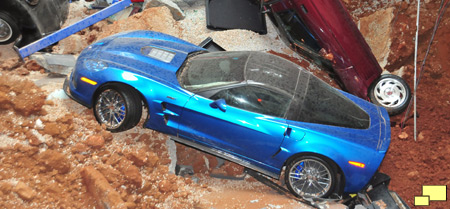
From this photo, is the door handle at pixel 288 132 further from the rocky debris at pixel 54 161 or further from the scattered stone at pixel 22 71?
the scattered stone at pixel 22 71

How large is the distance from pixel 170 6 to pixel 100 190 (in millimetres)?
4521

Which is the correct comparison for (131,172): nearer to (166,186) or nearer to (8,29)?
(166,186)

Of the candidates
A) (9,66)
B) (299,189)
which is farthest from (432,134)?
(9,66)

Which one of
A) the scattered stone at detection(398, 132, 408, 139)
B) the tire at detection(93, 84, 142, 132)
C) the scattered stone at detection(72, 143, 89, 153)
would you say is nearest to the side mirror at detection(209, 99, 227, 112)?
the tire at detection(93, 84, 142, 132)

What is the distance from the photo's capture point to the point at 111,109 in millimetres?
4426

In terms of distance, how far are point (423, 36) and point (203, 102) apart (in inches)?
205

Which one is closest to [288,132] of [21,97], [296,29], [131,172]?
[131,172]

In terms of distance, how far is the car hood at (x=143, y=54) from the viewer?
438cm

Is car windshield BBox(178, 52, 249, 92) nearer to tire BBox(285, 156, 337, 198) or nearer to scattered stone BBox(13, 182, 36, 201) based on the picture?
tire BBox(285, 156, 337, 198)

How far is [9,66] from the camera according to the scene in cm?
563

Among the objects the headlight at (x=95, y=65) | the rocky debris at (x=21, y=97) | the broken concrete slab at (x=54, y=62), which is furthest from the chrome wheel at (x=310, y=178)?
the broken concrete slab at (x=54, y=62)

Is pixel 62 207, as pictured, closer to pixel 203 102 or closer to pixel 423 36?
pixel 203 102

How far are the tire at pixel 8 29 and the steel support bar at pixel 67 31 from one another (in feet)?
1.87

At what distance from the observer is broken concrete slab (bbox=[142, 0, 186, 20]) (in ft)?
23.2
